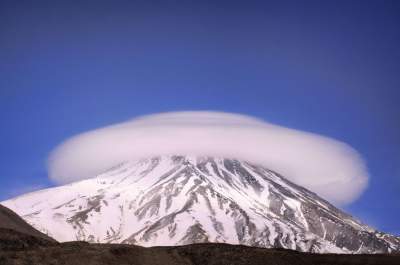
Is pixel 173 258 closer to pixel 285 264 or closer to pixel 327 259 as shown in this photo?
pixel 285 264

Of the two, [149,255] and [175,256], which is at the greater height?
[175,256]

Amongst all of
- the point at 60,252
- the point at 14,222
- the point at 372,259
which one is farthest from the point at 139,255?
the point at 14,222

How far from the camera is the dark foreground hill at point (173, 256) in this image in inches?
2795

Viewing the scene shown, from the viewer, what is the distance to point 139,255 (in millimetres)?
76125

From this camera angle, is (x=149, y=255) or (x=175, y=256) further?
(x=175, y=256)

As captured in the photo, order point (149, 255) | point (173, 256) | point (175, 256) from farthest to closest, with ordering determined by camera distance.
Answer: point (175, 256) → point (173, 256) → point (149, 255)

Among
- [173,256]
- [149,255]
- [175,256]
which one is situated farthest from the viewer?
[175,256]

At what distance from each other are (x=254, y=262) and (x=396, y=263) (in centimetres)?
1655

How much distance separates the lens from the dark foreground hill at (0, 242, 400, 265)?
233ft

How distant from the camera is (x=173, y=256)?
78.3m

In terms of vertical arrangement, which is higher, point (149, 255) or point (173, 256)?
point (173, 256)

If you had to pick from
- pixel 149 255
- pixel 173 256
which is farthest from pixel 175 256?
pixel 149 255

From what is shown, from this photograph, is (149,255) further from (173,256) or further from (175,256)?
(175,256)

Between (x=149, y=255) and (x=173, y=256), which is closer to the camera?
(x=149, y=255)
